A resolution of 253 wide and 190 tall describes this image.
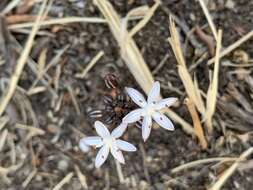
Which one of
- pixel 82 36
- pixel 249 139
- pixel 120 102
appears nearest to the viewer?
pixel 120 102

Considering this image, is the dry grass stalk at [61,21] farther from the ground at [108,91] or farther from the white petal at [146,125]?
the white petal at [146,125]

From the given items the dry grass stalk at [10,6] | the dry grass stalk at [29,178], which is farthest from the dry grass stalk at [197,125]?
the dry grass stalk at [10,6]

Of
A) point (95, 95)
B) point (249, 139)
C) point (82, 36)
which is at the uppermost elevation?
point (82, 36)

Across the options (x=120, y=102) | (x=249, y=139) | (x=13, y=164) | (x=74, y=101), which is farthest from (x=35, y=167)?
(x=249, y=139)

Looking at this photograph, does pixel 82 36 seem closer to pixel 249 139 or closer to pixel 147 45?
pixel 147 45

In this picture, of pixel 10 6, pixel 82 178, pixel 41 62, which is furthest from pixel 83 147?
pixel 10 6

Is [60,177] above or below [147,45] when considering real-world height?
below

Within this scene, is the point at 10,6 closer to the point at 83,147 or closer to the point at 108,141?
the point at 83,147
